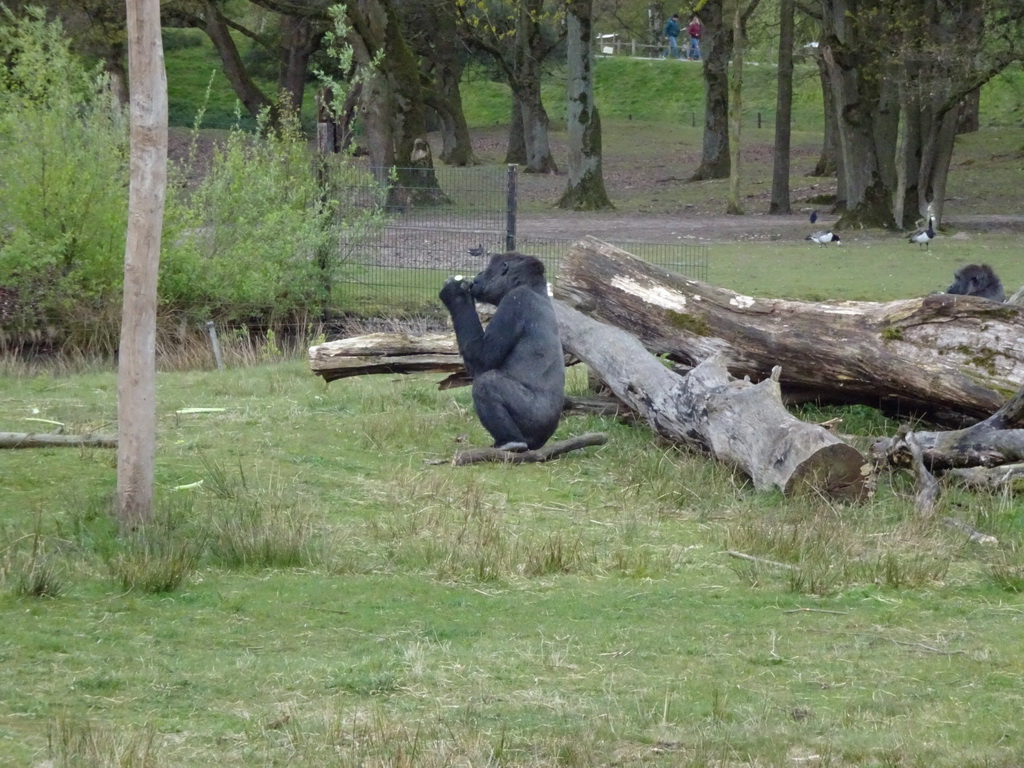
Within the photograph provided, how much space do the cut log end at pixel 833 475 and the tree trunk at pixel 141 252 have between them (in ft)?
15.3

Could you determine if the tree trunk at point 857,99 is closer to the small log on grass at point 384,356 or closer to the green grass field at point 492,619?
the small log on grass at point 384,356

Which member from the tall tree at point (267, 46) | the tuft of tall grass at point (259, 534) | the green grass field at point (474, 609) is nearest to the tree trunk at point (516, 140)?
the tall tree at point (267, 46)

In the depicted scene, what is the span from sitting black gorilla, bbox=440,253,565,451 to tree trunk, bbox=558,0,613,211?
26.1 m

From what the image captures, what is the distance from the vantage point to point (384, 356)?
482 inches

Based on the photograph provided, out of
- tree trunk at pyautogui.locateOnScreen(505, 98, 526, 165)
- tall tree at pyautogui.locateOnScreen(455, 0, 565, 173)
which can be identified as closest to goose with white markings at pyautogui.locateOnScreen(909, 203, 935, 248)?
tall tree at pyautogui.locateOnScreen(455, 0, 565, 173)

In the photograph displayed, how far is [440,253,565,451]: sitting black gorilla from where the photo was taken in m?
10.6

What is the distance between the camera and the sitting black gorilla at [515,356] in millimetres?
10586

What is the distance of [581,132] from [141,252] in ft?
99.9

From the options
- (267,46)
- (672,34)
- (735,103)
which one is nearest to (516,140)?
(267,46)

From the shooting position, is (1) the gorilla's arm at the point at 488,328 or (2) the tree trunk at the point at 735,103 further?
(2) the tree trunk at the point at 735,103

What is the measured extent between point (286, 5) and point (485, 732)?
105 feet

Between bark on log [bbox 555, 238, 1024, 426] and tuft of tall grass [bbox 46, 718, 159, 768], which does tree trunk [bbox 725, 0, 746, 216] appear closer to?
bark on log [bbox 555, 238, 1024, 426]

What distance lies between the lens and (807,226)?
32.9m

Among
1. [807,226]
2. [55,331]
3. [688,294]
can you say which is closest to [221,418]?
[688,294]
